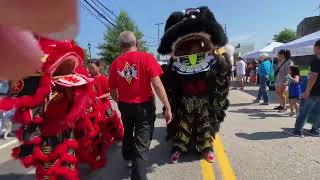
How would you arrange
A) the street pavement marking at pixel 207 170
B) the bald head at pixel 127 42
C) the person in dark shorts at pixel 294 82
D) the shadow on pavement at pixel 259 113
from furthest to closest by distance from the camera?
1. the shadow on pavement at pixel 259 113
2. the person in dark shorts at pixel 294 82
3. the street pavement marking at pixel 207 170
4. the bald head at pixel 127 42

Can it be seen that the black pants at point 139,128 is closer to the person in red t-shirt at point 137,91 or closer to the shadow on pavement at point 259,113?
the person in red t-shirt at point 137,91

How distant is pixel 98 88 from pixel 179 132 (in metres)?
1.39

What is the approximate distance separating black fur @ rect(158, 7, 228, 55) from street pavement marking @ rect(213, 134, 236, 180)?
162 cm

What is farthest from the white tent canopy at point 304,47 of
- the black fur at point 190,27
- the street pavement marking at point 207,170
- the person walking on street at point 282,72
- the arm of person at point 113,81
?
the arm of person at point 113,81

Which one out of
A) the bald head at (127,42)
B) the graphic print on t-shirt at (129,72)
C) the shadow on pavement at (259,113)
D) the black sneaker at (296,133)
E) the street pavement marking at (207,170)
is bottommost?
the shadow on pavement at (259,113)

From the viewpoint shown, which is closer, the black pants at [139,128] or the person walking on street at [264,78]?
the black pants at [139,128]

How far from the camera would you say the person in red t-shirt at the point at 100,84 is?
6.05m

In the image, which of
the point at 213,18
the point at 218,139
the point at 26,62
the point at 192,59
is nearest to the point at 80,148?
the point at 192,59

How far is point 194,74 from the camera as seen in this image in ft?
18.5

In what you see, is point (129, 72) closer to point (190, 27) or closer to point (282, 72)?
point (190, 27)

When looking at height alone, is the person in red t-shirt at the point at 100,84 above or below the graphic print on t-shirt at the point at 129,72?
below

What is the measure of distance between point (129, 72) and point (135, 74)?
0.25ft

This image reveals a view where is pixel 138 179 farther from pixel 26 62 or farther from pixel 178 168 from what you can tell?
pixel 26 62

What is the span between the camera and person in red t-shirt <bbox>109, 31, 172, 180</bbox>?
4578 mm
